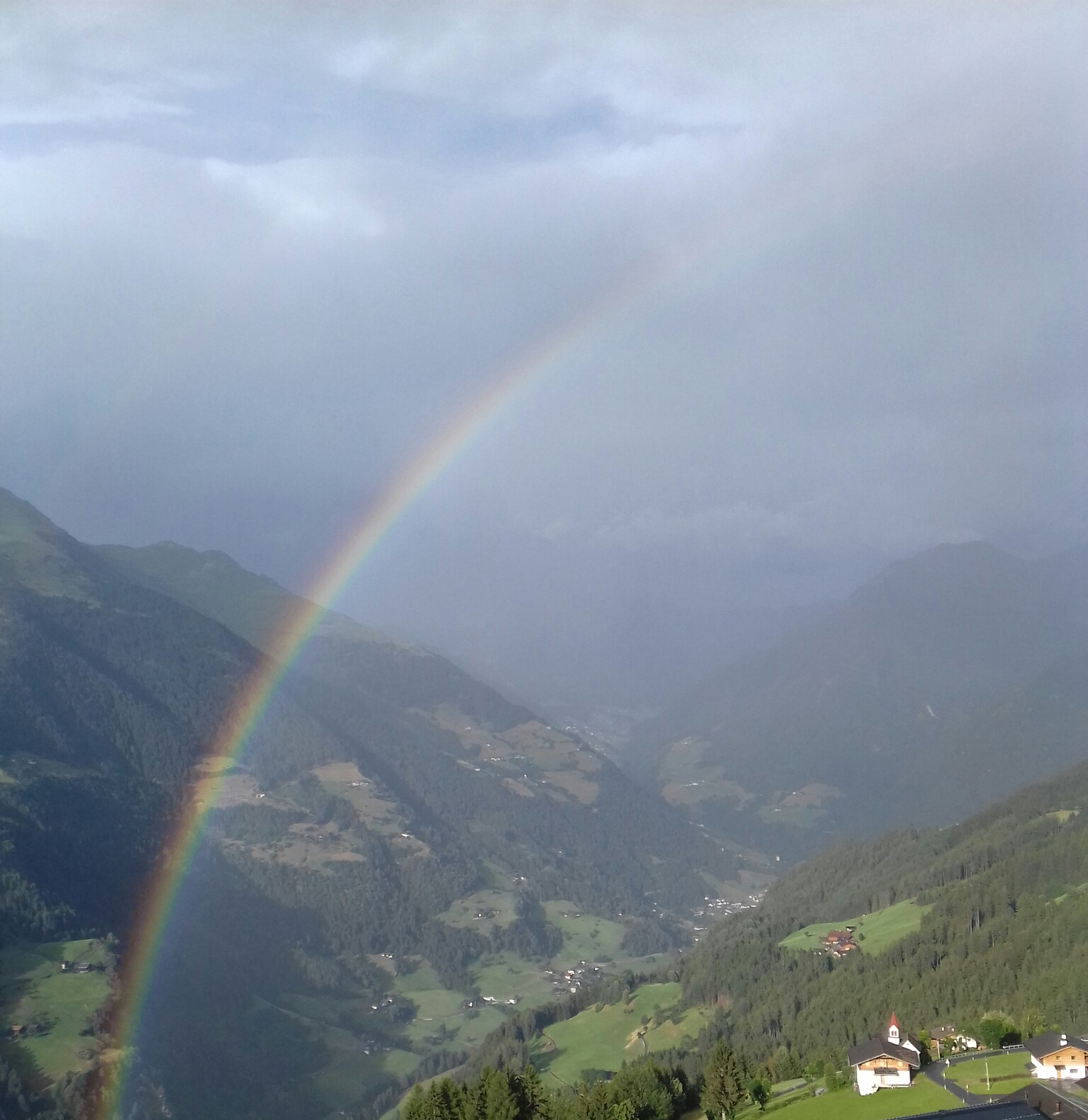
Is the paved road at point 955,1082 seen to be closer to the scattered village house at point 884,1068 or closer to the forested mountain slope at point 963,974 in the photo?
the scattered village house at point 884,1068

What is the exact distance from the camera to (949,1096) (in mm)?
94812

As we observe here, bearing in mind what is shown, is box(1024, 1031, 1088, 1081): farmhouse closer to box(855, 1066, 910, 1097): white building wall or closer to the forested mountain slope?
box(855, 1066, 910, 1097): white building wall

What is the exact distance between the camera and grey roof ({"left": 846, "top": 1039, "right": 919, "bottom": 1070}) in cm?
10431

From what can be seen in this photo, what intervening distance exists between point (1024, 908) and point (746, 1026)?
49.1m

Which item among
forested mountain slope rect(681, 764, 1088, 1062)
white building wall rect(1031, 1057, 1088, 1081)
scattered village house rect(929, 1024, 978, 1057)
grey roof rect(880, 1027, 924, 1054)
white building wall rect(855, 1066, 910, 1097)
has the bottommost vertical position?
forested mountain slope rect(681, 764, 1088, 1062)

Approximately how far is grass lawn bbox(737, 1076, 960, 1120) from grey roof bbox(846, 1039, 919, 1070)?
6.11 feet

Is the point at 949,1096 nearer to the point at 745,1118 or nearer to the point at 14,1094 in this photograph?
the point at 745,1118

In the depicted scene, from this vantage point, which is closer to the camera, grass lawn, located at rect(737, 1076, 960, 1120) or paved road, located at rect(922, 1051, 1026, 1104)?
paved road, located at rect(922, 1051, 1026, 1104)

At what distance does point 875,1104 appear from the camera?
3853 inches

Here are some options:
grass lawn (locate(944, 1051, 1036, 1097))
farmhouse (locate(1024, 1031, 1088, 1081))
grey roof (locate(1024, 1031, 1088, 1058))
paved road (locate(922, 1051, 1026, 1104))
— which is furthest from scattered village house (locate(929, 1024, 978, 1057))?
farmhouse (locate(1024, 1031, 1088, 1081))

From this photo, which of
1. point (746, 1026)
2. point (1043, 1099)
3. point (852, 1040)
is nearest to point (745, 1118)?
point (1043, 1099)

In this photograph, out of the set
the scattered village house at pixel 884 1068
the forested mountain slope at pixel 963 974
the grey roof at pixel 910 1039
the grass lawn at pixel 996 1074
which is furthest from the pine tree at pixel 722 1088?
the forested mountain slope at pixel 963 974

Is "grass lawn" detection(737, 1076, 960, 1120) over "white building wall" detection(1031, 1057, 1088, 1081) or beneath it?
beneath

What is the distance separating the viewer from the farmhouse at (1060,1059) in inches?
3681
